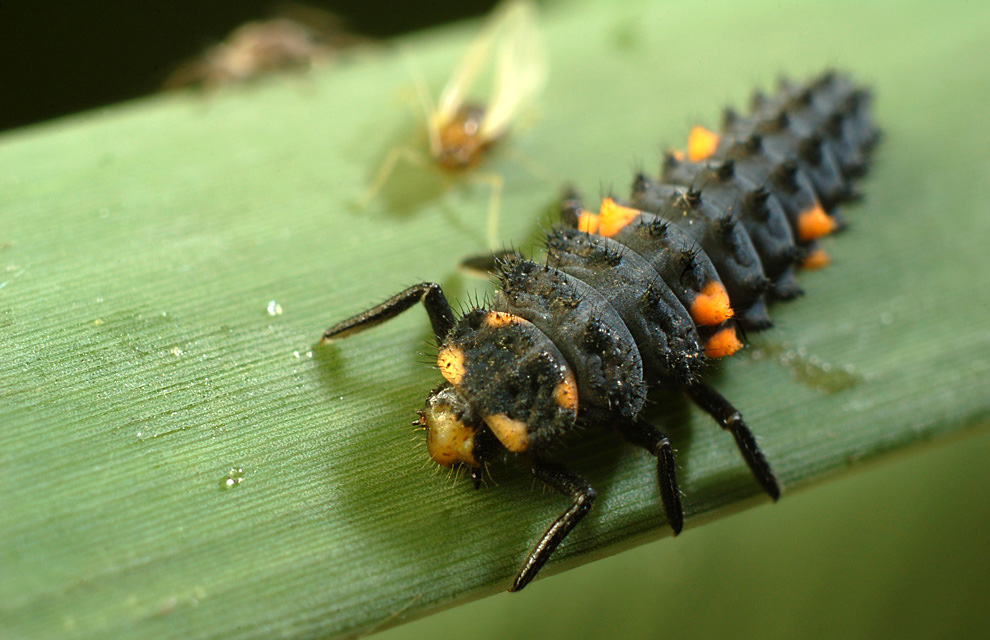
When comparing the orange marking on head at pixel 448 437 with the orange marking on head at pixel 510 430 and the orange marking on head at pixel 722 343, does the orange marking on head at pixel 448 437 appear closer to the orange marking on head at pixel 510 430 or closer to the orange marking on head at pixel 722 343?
the orange marking on head at pixel 510 430

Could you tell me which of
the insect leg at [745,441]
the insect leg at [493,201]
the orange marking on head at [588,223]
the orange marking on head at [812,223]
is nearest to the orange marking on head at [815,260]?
the orange marking on head at [812,223]

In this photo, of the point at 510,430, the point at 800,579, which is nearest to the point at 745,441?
the point at 800,579

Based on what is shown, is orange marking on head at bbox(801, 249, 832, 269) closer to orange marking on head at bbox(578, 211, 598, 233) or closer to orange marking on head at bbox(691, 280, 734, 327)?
orange marking on head at bbox(691, 280, 734, 327)

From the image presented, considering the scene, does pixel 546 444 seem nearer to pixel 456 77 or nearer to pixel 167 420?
pixel 167 420

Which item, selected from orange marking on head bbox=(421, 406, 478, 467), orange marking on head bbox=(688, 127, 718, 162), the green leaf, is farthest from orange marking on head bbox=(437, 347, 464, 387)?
orange marking on head bbox=(688, 127, 718, 162)

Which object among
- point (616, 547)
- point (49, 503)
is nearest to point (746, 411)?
point (616, 547)

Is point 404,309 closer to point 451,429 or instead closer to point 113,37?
point 451,429
